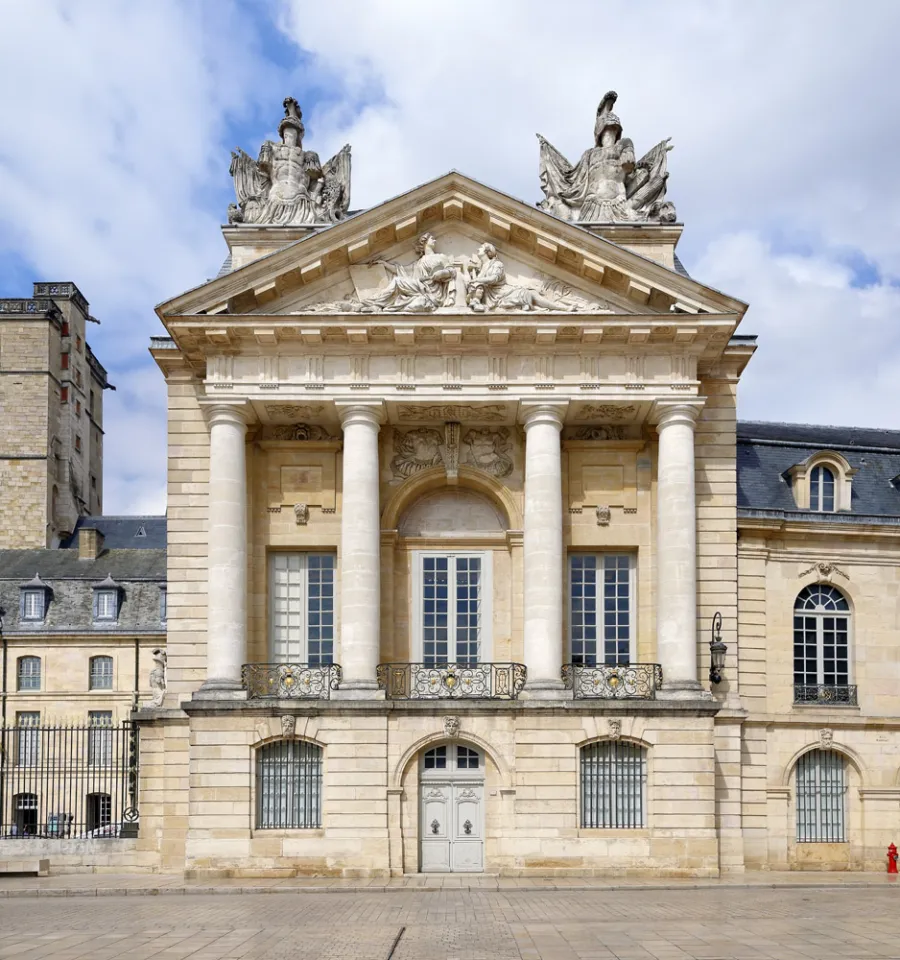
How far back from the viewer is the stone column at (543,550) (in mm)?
27406

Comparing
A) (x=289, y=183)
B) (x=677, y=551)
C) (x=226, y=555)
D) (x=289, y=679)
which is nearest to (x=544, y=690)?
(x=677, y=551)

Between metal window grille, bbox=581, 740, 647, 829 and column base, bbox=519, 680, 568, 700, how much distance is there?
47.9 inches

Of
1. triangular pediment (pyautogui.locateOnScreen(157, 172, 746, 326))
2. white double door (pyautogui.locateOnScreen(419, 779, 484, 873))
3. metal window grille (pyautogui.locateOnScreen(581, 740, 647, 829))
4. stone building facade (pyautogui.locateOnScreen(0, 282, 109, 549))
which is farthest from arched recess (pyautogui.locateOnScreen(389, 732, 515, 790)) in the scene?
stone building facade (pyautogui.locateOnScreen(0, 282, 109, 549))

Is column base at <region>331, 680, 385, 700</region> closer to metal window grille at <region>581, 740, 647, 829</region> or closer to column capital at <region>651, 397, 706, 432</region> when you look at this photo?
metal window grille at <region>581, 740, 647, 829</region>

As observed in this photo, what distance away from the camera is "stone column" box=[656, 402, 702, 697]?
2758cm

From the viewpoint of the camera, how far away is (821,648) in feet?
100

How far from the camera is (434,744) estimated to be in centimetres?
2734

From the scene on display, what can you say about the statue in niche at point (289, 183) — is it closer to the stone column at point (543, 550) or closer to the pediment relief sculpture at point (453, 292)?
the pediment relief sculpture at point (453, 292)

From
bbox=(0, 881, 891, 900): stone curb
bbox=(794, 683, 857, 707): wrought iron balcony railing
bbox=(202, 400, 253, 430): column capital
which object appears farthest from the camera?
bbox=(794, 683, 857, 707): wrought iron balcony railing

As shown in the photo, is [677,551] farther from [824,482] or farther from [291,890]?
[291,890]

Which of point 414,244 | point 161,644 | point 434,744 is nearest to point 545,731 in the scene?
point 434,744

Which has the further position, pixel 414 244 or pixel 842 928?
pixel 414 244

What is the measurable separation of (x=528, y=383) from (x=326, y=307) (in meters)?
4.32

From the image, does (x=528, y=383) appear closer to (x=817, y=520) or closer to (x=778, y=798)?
(x=817, y=520)
